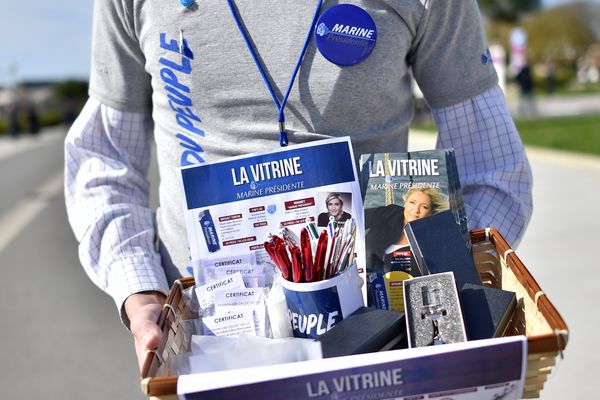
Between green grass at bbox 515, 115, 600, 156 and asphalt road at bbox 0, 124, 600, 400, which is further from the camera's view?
green grass at bbox 515, 115, 600, 156

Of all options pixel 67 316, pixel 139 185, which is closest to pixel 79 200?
pixel 139 185

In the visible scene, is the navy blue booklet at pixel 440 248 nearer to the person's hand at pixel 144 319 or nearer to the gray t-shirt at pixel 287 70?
the gray t-shirt at pixel 287 70

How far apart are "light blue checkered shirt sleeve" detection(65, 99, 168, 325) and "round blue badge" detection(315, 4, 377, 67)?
0.49 metres

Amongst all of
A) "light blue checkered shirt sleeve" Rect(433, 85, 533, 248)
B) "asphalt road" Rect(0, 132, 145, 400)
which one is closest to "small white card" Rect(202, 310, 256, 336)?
"light blue checkered shirt sleeve" Rect(433, 85, 533, 248)

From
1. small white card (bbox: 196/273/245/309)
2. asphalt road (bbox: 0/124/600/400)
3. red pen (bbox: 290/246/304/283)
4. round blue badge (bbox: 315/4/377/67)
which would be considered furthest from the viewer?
asphalt road (bbox: 0/124/600/400)

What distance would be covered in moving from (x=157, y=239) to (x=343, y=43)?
24.6 inches

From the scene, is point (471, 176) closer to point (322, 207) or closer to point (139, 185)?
point (322, 207)

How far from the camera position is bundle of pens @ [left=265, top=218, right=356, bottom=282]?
1.06 m

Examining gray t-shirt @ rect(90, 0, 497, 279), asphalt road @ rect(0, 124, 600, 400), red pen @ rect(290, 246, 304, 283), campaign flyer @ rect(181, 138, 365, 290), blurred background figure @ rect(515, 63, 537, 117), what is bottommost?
asphalt road @ rect(0, 124, 600, 400)

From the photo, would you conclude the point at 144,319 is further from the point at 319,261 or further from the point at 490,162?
the point at 490,162

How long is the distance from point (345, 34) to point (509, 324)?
1.95ft

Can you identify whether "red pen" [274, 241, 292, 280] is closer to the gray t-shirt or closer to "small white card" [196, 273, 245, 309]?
"small white card" [196, 273, 245, 309]

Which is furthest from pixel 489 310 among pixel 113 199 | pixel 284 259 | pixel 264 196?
pixel 113 199

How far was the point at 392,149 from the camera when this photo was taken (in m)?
1.46
